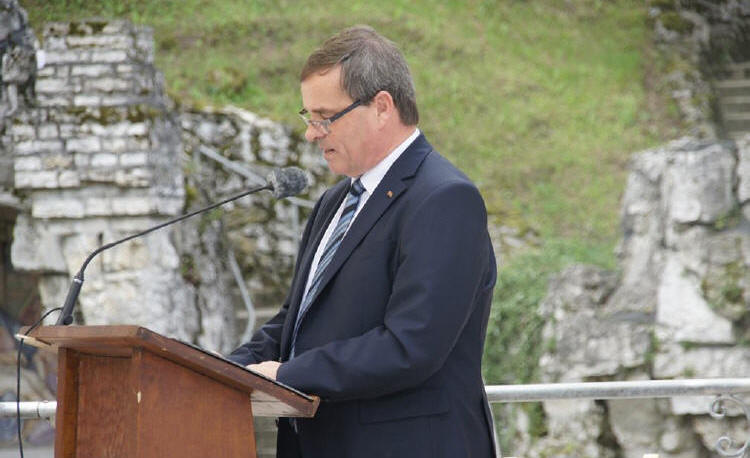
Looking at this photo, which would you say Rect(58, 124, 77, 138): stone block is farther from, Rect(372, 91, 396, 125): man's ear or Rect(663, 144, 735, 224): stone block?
Rect(372, 91, 396, 125): man's ear

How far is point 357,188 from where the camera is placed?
2209mm

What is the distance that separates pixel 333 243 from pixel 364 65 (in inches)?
15.0

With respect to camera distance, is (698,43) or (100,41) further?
(698,43)

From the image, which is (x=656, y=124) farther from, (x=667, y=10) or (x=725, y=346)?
(x=725, y=346)

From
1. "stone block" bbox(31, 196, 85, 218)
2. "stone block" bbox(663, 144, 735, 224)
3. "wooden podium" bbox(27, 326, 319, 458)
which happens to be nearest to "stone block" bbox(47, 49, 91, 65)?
"stone block" bbox(31, 196, 85, 218)

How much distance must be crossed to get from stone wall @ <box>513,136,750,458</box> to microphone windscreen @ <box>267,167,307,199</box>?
4860 mm

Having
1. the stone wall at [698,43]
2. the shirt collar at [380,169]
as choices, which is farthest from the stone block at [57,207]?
A: the stone wall at [698,43]

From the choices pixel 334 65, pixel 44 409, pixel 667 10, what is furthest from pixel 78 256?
pixel 667 10

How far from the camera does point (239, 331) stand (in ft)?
28.1

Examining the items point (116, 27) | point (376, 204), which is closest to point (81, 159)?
point (116, 27)

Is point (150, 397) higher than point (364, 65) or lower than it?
lower

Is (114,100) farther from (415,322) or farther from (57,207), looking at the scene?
(415,322)

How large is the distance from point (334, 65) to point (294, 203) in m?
7.23

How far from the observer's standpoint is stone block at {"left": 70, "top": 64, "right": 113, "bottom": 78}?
7.02m
